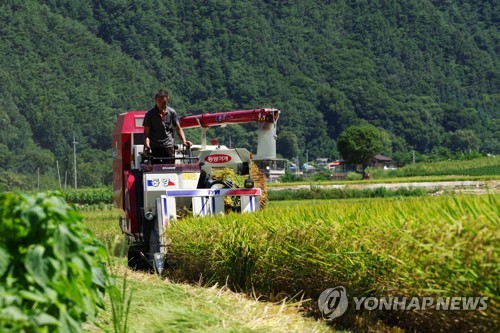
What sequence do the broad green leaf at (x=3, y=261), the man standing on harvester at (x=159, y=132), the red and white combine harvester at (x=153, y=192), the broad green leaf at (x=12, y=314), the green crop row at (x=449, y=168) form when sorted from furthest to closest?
the green crop row at (x=449, y=168), the man standing on harvester at (x=159, y=132), the red and white combine harvester at (x=153, y=192), the broad green leaf at (x=3, y=261), the broad green leaf at (x=12, y=314)

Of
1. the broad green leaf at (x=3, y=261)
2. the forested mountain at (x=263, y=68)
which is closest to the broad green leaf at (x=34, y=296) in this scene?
the broad green leaf at (x=3, y=261)

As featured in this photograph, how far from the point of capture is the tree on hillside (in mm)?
115312

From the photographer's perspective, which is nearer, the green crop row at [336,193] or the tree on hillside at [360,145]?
the green crop row at [336,193]

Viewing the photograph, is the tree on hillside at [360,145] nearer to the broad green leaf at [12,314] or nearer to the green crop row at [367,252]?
the green crop row at [367,252]

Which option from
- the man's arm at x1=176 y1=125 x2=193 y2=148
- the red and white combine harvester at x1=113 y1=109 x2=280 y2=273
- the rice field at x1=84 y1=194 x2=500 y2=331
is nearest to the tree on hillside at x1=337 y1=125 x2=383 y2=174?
the red and white combine harvester at x1=113 y1=109 x2=280 y2=273

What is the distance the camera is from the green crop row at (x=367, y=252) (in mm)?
6770

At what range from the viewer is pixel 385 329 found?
7.79 meters

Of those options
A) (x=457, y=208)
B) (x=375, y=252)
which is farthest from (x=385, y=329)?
(x=457, y=208)

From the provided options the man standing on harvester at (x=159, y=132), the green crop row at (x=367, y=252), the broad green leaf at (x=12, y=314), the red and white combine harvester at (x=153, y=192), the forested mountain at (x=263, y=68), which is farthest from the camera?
the forested mountain at (x=263, y=68)

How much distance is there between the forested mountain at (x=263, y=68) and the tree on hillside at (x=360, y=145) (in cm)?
1925

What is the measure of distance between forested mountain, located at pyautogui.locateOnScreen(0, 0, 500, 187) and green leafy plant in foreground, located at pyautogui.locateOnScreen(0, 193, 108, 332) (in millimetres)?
122745

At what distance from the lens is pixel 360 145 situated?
115312 millimetres

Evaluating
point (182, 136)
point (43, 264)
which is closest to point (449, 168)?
point (182, 136)

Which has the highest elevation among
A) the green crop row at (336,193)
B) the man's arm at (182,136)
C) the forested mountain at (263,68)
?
the forested mountain at (263,68)
